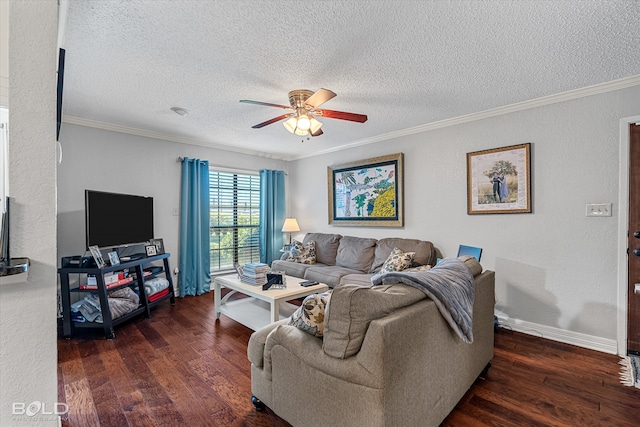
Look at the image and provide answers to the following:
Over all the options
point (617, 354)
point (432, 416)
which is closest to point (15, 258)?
point (432, 416)

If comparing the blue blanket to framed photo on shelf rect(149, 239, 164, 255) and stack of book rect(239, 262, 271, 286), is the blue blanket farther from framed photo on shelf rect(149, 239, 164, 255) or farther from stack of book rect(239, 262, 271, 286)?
framed photo on shelf rect(149, 239, 164, 255)

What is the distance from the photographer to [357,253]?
4.24m

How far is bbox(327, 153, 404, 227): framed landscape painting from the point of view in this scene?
13.6ft

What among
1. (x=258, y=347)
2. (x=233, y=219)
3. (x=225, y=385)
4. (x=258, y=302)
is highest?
(x=233, y=219)

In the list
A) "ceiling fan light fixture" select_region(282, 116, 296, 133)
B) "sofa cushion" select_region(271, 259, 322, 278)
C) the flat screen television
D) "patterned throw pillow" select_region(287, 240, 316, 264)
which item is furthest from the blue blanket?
the flat screen television

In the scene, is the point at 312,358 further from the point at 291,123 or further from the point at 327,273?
the point at 327,273

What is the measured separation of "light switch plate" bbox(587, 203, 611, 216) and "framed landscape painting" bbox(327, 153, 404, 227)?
190 centimetres

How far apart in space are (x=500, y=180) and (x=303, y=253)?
9.22 ft

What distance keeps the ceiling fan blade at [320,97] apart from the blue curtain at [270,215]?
309cm

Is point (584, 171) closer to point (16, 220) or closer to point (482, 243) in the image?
point (482, 243)

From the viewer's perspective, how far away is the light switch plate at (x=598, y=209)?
2.62 m

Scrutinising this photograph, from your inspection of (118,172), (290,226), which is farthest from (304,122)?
(290,226)

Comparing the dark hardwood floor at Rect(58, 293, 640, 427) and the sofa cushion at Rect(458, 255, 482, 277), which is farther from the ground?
the sofa cushion at Rect(458, 255, 482, 277)

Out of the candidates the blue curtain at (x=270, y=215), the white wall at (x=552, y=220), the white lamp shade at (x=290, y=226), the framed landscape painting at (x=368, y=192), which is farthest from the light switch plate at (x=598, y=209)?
the blue curtain at (x=270, y=215)
